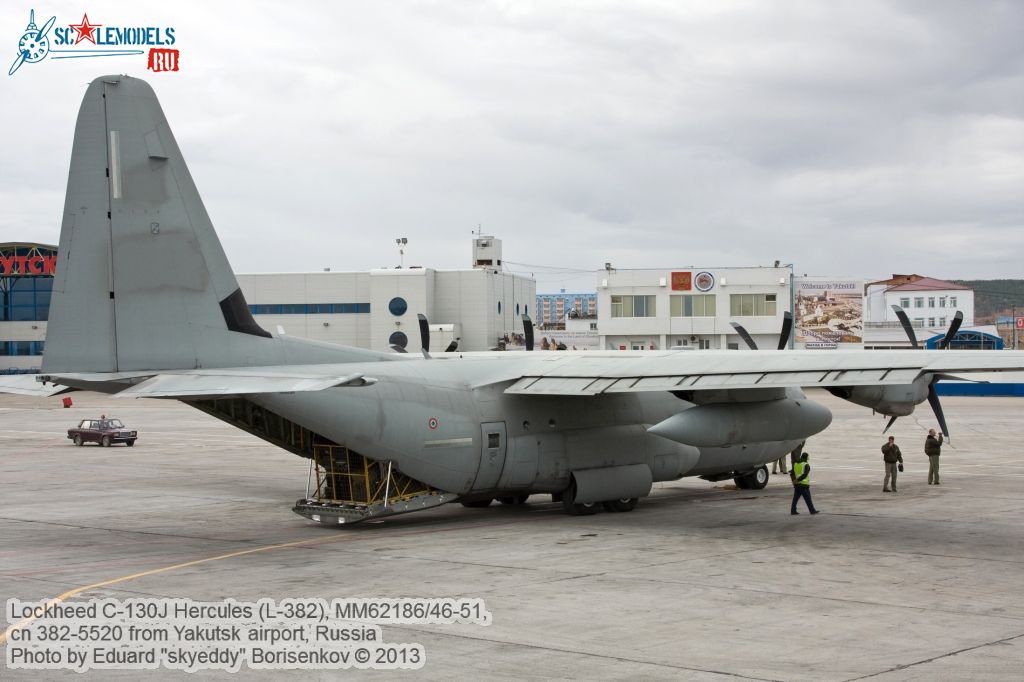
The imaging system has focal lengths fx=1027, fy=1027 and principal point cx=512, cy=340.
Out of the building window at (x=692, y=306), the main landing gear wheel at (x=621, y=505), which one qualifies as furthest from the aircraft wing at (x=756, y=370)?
the building window at (x=692, y=306)

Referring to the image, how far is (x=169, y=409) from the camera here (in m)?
75.4

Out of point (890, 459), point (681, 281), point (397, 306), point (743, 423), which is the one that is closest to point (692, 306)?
point (681, 281)

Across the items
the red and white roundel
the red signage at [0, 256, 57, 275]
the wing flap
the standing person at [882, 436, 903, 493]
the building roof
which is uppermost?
the red signage at [0, 256, 57, 275]

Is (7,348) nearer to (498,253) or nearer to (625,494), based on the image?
(498,253)

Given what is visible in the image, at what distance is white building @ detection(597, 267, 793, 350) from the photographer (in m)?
75.8

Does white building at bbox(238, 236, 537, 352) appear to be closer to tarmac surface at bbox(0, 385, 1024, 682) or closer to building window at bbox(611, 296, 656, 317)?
building window at bbox(611, 296, 656, 317)

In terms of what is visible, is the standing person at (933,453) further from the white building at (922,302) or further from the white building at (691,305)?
the white building at (922,302)

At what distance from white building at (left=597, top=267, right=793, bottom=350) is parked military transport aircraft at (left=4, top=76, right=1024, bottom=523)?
5136 centimetres

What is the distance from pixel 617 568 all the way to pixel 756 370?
217 inches

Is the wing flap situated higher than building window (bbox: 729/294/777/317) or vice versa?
building window (bbox: 729/294/777/317)

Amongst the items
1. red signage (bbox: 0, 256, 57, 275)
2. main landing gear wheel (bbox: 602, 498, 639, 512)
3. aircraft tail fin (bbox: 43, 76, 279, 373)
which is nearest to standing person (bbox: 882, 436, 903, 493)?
main landing gear wheel (bbox: 602, 498, 639, 512)

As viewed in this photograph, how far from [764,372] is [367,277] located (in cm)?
6430

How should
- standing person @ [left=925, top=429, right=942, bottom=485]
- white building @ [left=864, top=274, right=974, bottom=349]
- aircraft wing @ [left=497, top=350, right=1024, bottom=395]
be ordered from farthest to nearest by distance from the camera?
white building @ [left=864, top=274, right=974, bottom=349], standing person @ [left=925, top=429, right=942, bottom=485], aircraft wing @ [left=497, top=350, right=1024, bottom=395]

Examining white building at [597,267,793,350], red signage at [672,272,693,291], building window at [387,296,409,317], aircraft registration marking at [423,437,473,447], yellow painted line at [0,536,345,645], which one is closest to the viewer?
yellow painted line at [0,536,345,645]
